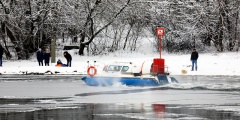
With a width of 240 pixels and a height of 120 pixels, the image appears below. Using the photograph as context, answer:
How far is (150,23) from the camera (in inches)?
2219

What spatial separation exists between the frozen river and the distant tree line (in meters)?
22.8

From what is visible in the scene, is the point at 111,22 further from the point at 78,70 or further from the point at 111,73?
the point at 111,73

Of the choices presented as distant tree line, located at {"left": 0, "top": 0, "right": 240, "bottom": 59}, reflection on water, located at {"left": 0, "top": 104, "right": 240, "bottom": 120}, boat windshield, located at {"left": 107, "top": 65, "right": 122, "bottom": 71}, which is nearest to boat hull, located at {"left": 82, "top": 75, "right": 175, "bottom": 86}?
boat windshield, located at {"left": 107, "top": 65, "right": 122, "bottom": 71}

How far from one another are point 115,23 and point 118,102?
3602 centimetres

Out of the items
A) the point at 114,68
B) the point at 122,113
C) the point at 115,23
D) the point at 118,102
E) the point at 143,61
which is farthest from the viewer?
the point at 115,23

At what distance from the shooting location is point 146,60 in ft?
144

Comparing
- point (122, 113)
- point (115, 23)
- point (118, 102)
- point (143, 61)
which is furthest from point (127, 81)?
point (115, 23)

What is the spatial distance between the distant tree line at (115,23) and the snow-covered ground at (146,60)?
179cm

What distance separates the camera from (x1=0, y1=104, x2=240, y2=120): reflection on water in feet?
50.6

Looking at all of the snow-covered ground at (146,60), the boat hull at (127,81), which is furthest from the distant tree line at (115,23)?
the boat hull at (127,81)

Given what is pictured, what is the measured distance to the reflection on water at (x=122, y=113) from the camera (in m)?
15.4

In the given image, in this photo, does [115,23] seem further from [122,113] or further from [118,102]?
[122,113]

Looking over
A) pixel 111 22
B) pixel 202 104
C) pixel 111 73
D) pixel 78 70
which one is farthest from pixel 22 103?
pixel 111 22

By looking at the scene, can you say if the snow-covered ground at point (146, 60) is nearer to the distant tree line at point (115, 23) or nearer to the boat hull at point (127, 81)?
the distant tree line at point (115, 23)
